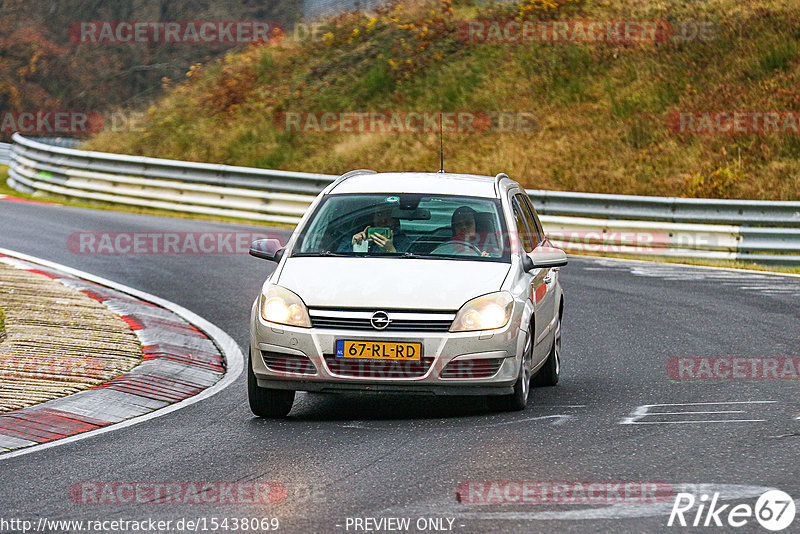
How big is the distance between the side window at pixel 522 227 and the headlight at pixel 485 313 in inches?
45.2

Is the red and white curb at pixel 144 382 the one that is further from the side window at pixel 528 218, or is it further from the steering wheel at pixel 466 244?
the side window at pixel 528 218

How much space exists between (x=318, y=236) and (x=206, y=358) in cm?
247

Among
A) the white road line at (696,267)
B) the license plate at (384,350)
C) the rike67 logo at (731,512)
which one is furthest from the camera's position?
the white road line at (696,267)

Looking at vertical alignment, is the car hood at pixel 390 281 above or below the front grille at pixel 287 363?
above

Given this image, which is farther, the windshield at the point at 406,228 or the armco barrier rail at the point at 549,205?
the armco barrier rail at the point at 549,205

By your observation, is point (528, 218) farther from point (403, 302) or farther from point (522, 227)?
point (403, 302)

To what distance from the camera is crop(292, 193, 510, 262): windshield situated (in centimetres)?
852

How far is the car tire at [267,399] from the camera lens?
806cm

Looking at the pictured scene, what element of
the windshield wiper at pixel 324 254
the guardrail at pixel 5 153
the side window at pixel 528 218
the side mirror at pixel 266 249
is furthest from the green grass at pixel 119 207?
the windshield wiper at pixel 324 254

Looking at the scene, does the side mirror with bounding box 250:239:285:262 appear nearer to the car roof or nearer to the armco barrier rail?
the car roof

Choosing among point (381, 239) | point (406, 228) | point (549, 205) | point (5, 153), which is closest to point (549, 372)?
point (406, 228)

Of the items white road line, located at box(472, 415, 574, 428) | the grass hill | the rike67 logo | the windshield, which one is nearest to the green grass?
the grass hill

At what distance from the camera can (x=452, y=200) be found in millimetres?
8898

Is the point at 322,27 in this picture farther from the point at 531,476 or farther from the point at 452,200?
the point at 531,476
